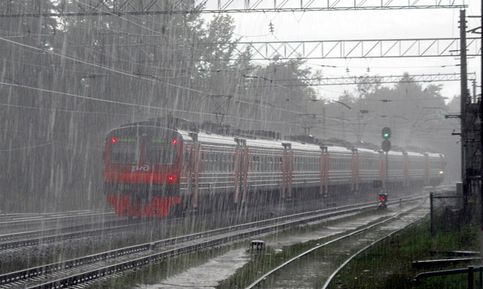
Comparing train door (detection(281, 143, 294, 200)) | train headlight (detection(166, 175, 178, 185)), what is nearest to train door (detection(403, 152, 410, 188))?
train door (detection(281, 143, 294, 200))

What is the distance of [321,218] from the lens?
99.9 ft

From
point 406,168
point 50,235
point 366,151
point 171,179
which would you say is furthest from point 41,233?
point 406,168

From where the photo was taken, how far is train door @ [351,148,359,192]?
47.5 metres

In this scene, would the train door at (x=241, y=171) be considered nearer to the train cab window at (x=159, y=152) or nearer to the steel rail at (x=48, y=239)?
the train cab window at (x=159, y=152)

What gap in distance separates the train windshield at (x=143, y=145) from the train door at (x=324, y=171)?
18.3 m

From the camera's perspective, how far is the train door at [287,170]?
114 ft

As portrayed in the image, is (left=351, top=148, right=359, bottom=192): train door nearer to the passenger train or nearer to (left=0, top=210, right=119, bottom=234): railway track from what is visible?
the passenger train

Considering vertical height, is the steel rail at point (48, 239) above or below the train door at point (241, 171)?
below

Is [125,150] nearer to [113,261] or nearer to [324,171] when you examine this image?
[113,261]

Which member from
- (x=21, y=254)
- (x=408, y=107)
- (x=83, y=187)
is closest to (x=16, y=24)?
(x=83, y=187)

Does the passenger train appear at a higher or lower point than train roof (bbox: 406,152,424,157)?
lower

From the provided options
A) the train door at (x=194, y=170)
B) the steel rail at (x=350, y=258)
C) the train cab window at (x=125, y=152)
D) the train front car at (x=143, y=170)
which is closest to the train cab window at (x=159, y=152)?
the train front car at (x=143, y=170)

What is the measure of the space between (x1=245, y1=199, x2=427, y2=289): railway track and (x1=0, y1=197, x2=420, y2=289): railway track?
2550mm

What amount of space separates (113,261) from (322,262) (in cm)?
476
